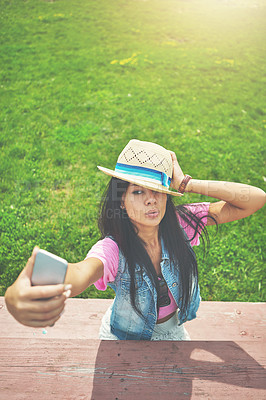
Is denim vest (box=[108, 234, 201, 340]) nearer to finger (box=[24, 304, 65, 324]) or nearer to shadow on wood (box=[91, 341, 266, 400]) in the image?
shadow on wood (box=[91, 341, 266, 400])

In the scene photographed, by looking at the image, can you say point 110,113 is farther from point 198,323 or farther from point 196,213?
point 198,323

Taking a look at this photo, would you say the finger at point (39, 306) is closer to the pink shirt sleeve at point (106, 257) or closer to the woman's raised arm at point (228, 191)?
the pink shirt sleeve at point (106, 257)

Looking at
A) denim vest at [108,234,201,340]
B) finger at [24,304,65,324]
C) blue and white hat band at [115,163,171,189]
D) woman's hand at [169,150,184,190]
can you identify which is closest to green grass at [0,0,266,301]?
denim vest at [108,234,201,340]

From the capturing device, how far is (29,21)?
30.4 ft

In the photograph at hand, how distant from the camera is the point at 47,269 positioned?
43.3 inches

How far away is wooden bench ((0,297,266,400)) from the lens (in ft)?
4.87

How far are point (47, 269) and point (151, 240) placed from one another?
943 mm

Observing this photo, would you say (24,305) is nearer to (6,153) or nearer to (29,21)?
(6,153)

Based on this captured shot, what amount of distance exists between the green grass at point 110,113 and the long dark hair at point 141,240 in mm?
1353

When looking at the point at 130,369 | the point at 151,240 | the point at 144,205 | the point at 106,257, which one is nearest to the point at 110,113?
the point at 151,240

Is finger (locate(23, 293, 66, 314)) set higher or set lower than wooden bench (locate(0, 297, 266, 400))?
higher

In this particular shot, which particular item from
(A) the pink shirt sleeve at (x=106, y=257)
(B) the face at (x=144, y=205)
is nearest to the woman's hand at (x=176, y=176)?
(B) the face at (x=144, y=205)

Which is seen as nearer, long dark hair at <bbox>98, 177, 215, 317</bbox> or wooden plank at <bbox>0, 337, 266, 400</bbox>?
wooden plank at <bbox>0, 337, 266, 400</bbox>

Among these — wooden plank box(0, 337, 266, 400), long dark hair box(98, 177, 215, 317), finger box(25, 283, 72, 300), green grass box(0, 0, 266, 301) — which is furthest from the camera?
green grass box(0, 0, 266, 301)
